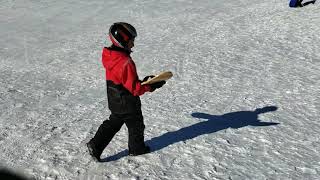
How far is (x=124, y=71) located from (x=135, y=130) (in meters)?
0.86

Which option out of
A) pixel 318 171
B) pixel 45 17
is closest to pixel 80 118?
pixel 318 171

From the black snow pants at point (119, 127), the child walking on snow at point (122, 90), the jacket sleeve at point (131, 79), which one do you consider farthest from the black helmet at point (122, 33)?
the black snow pants at point (119, 127)

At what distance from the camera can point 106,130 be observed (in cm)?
547

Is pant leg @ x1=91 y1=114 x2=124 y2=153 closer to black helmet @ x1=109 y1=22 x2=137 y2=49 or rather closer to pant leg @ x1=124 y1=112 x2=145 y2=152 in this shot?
pant leg @ x1=124 y1=112 x2=145 y2=152

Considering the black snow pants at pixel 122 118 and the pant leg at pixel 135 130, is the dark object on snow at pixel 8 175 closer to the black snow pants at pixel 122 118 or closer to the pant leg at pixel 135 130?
the black snow pants at pixel 122 118

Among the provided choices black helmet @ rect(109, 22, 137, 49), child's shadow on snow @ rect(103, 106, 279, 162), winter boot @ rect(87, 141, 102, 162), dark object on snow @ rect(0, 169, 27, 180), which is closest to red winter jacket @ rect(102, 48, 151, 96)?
black helmet @ rect(109, 22, 137, 49)

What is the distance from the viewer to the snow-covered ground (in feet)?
18.4

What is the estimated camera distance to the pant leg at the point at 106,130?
17.8 ft

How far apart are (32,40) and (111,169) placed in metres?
8.04

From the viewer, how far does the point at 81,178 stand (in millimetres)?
5277

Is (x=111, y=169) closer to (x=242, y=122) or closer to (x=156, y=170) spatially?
(x=156, y=170)

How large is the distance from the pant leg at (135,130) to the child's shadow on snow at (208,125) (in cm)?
28

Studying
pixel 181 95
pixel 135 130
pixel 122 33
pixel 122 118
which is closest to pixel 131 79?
pixel 122 33

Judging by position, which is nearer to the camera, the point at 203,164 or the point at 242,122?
the point at 203,164
